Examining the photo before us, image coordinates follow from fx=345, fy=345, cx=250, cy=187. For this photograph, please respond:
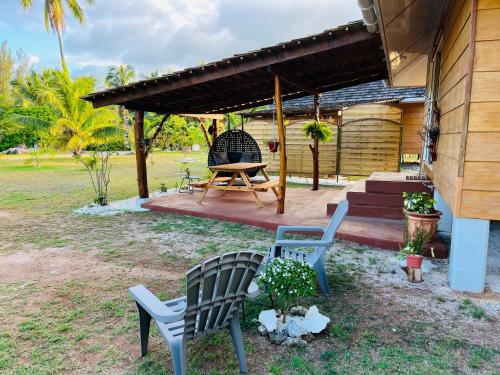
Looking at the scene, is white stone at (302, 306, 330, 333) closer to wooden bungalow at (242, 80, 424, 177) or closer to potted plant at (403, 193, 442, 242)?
potted plant at (403, 193, 442, 242)

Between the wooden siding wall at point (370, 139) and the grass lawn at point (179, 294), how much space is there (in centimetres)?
652

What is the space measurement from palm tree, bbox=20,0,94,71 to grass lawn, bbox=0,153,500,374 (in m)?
22.5

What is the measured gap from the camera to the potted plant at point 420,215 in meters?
4.09

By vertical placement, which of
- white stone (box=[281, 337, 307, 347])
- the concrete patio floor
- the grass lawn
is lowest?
the grass lawn

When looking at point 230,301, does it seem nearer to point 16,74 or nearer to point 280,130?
point 280,130

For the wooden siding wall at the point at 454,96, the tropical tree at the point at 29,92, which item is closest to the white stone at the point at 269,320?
the wooden siding wall at the point at 454,96

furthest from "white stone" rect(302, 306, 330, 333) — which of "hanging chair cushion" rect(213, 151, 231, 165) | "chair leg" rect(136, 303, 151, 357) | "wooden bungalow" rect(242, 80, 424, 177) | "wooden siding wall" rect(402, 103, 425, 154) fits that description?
"wooden siding wall" rect(402, 103, 425, 154)

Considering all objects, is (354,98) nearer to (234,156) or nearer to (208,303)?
(234,156)

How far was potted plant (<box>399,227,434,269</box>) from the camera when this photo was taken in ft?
11.9

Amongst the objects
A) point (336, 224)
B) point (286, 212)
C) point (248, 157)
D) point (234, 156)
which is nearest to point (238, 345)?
point (336, 224)

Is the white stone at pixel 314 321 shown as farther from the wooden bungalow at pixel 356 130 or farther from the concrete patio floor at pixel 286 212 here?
the wooden bungalow at pixel 356 130

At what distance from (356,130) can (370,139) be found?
53 centimetres

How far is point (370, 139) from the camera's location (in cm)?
1083

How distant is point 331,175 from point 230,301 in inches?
408
